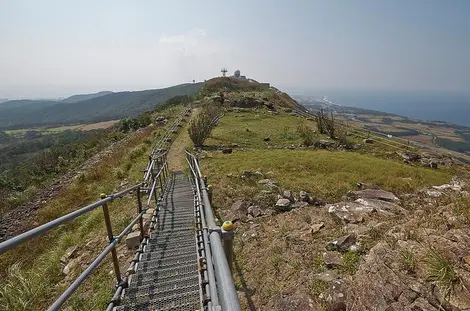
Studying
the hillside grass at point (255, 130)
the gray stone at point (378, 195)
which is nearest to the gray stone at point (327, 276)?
the gray stone at point (378, 195)

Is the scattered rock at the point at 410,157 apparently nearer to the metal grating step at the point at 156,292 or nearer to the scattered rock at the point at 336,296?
the scattered rock at the point at 336,296

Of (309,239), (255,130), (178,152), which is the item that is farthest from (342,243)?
(255,130)

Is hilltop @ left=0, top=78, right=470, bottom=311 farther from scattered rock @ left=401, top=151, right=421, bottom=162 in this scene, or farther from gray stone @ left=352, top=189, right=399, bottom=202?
scattered rock @ left=401, top=151, right=421, bottom=162

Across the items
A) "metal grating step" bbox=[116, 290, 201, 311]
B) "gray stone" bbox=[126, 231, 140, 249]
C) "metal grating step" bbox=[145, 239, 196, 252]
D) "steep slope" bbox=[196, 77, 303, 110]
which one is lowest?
"gray stone" bbox=[126, 231, 140, 249]

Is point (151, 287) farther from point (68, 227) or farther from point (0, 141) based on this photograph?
point (0, 141)

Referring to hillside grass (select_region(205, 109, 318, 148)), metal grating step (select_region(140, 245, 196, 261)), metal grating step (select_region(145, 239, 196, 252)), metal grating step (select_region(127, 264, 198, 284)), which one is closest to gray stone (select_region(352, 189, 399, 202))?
metal grating step (select_region(145, 239, 196, 252))

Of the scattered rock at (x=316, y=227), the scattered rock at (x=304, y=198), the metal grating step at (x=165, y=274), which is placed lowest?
the scattered rock at (x=304, y=198)

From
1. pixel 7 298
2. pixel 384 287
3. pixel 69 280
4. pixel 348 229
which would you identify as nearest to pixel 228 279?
pixel 384 287
